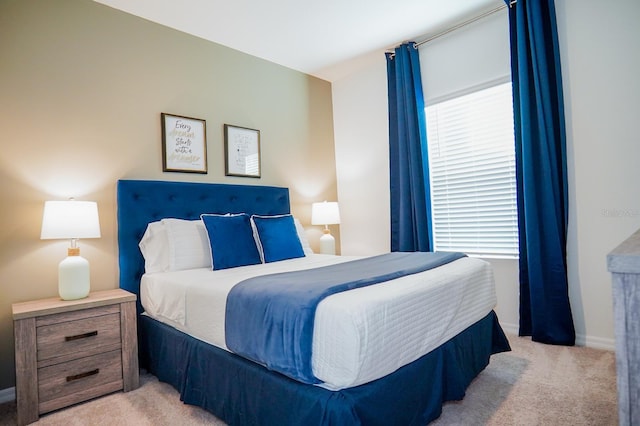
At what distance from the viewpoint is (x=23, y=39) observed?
2.36 m

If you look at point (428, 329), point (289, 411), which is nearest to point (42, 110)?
point (289, 411)

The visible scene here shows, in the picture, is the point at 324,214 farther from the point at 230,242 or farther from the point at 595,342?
the point at 595,342

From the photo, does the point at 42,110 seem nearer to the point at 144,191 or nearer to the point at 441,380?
the point at 144,191

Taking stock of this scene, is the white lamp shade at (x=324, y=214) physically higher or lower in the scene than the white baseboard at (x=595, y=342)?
higher

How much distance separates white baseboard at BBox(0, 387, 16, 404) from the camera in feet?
7.18

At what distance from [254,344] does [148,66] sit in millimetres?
2565

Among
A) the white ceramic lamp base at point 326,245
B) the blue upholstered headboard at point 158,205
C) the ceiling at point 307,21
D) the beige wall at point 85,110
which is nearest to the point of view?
the beige wall at point 85,110

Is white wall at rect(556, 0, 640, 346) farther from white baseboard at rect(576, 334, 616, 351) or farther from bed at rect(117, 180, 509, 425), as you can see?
bed at rect(117, 180, 509, 425)

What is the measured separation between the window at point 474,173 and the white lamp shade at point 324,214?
1060 mm

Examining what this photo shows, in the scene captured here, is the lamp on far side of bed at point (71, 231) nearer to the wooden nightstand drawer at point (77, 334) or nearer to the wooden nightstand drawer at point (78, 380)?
the wooden nightstand drawer at point (77, 334)

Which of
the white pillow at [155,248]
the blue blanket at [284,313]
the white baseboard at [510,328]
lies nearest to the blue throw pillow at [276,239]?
the white pillow at [155,248]

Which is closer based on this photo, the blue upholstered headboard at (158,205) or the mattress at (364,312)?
the mattress at (364,312)

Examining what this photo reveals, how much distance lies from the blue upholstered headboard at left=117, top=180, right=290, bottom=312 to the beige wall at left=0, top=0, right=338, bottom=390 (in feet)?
0.32

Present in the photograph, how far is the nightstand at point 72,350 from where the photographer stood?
1913 millimetres
